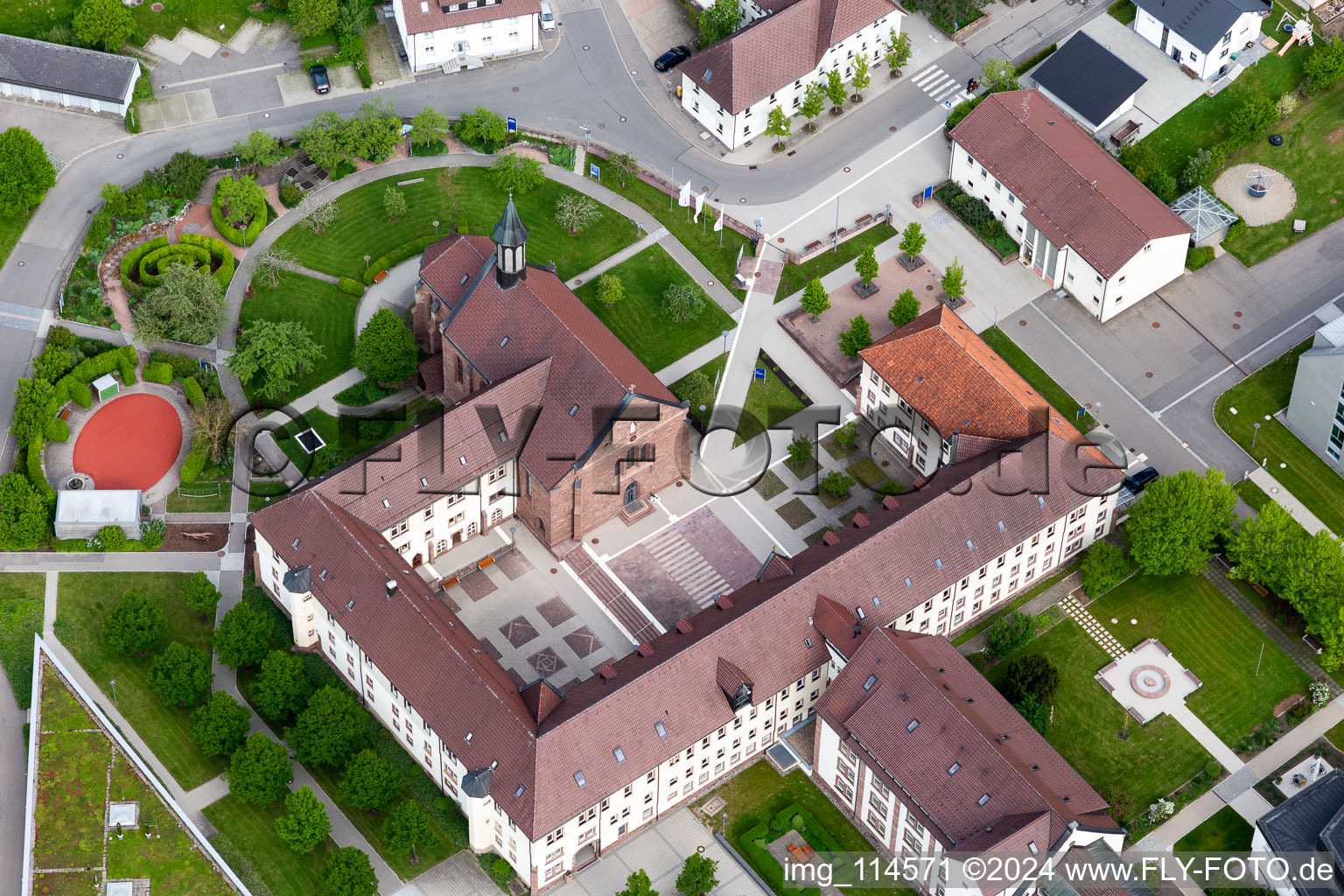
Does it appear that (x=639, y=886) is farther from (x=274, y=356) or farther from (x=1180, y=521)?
(x=274, y=356)

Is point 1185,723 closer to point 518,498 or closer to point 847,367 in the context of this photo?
point 847,367

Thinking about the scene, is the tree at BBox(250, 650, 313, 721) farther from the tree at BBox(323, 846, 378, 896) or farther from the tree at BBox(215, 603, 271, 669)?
the tree at BBox(323, 846, 378, 896)

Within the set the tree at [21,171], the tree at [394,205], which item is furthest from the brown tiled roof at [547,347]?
the tree at [21,171]

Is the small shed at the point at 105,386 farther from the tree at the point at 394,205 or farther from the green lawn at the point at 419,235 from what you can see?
the tree at the point at 394,205

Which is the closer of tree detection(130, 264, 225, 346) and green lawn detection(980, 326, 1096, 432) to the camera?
green lawn detection(980, 326, 1096, 432)

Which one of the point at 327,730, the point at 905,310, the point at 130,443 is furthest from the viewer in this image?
the point at 905,310

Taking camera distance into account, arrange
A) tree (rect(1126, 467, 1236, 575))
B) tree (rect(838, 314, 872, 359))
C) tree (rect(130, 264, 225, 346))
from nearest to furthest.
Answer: tree (rect(1126, 467, 1236, 575)) → tree (rect(130, 264, 225, 346)) → tree (rect(838, 314, 872, 359))

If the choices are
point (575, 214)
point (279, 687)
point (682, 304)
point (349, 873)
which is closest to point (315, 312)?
point (575, 214)

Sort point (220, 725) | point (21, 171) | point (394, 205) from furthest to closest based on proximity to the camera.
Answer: point (394, 205), point (21, 171), point (220, 725)

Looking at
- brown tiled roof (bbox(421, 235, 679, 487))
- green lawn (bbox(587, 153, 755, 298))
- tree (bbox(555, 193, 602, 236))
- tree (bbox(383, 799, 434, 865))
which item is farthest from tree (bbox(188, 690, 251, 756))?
green lawn (bbox(587, 153, 755, 298))
